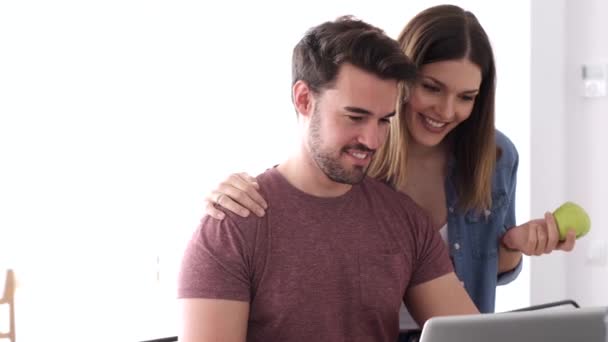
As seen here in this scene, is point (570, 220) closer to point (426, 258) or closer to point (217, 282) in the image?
point (426, 258)

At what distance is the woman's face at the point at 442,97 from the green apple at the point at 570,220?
0.85 feet

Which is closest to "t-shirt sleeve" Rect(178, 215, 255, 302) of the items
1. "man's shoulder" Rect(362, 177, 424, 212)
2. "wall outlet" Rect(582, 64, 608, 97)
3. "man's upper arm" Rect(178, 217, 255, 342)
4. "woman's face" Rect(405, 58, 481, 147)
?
"man's upper arm" Rect(178, 217, 255, 342)

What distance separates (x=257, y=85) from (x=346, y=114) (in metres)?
2.34

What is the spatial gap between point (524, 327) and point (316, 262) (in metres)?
0.54

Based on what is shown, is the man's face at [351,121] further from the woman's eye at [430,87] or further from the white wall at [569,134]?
the white wall at [569,134]

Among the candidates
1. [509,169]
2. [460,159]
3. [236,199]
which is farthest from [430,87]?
[236,199]

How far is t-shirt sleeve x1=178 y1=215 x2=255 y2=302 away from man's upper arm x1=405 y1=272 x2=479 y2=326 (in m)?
0.32

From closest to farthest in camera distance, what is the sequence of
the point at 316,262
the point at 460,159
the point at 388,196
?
the point at 316,262 → the point at 388,196 → the point at 460,159

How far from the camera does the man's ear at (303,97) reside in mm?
1493

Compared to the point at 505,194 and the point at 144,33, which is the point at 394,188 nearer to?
the point at 505,194

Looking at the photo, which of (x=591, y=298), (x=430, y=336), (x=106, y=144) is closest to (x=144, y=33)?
(x=106, y=144)

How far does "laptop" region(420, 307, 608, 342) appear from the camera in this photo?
3.12 feet

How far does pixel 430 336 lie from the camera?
948mm

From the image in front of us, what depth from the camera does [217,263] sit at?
137cm
